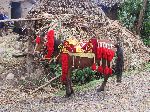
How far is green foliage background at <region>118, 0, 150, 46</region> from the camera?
17.2 metres

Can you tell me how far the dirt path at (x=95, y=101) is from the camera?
9375mm

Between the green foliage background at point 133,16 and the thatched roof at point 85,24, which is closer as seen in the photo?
the thatched roof at point 85,24

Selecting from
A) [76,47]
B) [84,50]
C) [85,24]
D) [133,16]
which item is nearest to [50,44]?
[76,47]

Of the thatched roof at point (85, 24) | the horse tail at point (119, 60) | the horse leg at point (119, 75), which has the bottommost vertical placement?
the horse leg at point (119, 75)

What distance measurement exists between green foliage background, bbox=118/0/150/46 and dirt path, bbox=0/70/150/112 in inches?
238

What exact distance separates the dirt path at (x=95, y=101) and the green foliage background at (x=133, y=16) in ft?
19.8

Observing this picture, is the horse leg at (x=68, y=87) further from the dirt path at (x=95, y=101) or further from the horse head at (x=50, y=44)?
the horse head at (x=50, y=44)

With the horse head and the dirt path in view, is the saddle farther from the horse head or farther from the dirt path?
the dirt path

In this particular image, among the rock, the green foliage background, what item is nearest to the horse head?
the rock

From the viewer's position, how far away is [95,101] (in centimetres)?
985

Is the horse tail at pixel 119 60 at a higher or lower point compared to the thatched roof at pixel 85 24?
lower

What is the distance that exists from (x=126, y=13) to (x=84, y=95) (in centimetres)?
816

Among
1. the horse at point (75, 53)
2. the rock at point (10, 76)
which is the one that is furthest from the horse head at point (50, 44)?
the rock at point (10, 76)

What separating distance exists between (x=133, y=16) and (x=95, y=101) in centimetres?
872
